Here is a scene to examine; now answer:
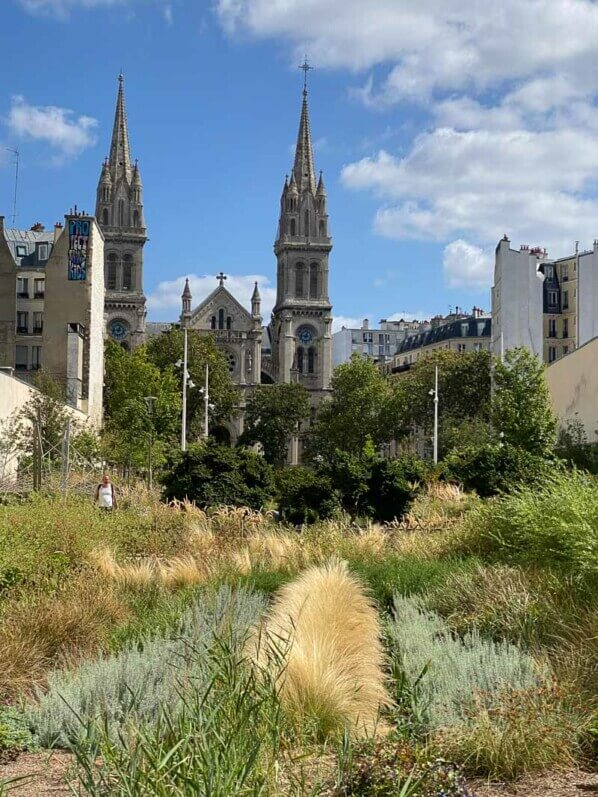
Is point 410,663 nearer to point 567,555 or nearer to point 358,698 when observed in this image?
point 358,698

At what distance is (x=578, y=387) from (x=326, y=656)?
117ft

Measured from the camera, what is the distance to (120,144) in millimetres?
120062

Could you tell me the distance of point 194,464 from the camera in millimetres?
23078

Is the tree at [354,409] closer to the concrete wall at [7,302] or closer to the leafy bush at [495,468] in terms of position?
the concrete wall at [7,302]

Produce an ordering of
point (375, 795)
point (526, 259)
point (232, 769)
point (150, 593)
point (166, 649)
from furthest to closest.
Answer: point (526, 259)
point (150, 593)
point (166, 649)
point (375, 795)
point (232, 769)

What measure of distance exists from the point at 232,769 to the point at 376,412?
88320 millimetres

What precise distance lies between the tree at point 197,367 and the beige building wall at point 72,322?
27.0 meters

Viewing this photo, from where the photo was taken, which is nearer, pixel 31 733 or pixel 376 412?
pixel 31 733

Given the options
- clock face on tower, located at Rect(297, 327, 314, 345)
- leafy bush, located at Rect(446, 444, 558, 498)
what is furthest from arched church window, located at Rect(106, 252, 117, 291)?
leafy bush, located at Rect(446, 444, 558, 498)

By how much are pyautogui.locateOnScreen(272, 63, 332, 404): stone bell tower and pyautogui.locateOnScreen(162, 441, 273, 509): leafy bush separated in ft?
314

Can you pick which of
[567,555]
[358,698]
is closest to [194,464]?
[567,555]

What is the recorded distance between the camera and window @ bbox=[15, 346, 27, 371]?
61.3 metres

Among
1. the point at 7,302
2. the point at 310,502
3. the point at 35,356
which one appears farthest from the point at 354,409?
the point at 310,502

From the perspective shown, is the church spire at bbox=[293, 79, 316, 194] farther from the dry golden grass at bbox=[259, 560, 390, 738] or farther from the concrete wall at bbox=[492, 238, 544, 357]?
the dry golden grass at bbox=[259, 560, 390, 738]
